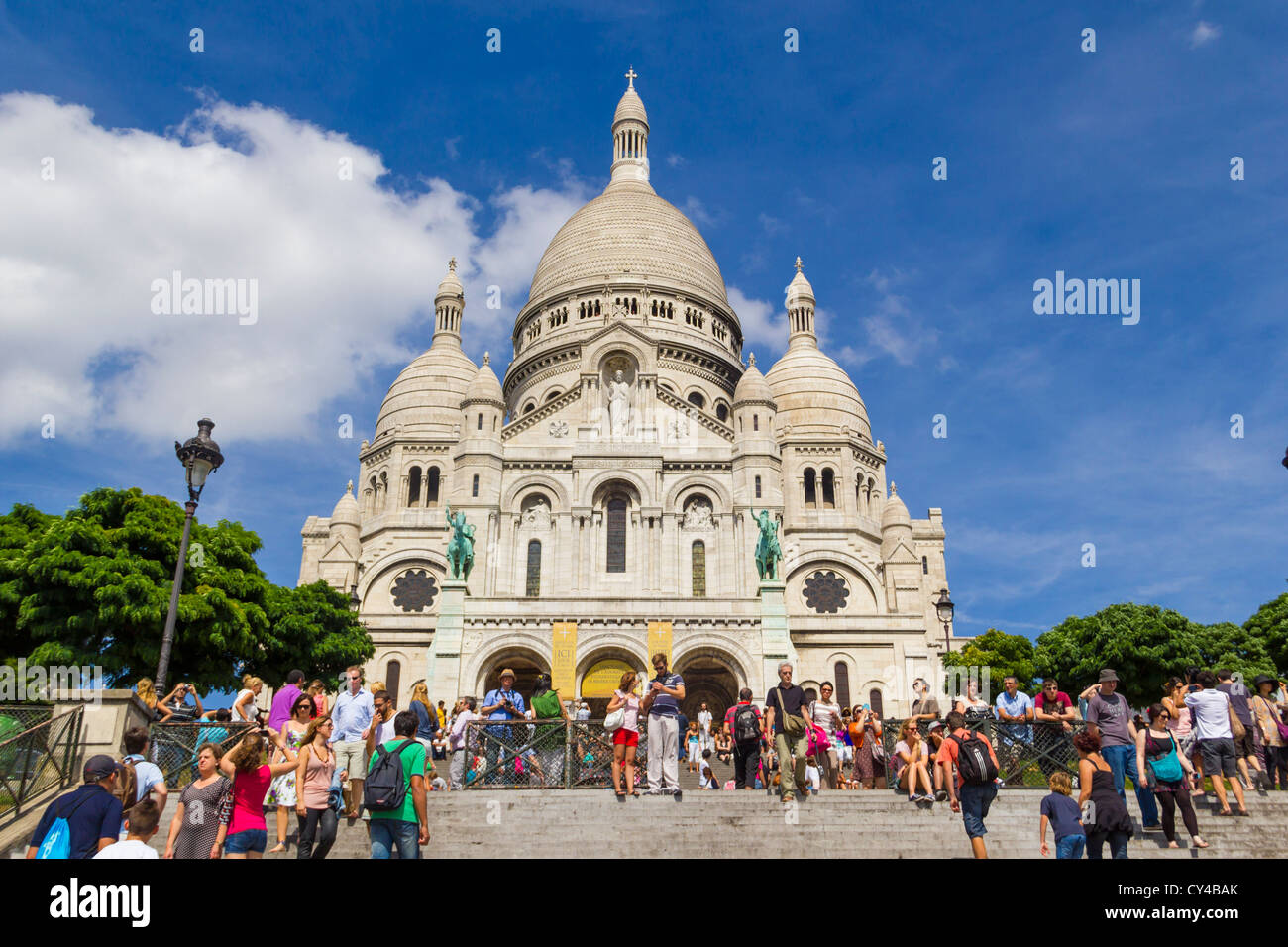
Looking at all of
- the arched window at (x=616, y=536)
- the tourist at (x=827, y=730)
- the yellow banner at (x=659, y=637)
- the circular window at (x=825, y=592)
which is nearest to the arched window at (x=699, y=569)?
the arched window at (x=616, y=536)

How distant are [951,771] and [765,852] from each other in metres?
2.45

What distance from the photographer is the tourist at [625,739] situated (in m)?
13.7

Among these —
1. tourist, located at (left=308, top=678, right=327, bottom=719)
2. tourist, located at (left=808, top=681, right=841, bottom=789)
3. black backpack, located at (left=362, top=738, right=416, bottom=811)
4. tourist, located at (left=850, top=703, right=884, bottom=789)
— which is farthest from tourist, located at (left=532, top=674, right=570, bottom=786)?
black backpack, located at (left=362, top=738, right=416, bottom=811)

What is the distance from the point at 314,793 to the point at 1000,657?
37426mm

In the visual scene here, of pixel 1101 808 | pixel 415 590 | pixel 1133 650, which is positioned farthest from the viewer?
pixel 415 590

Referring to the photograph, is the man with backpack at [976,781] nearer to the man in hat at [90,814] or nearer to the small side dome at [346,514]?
the man in hat at [90,814]

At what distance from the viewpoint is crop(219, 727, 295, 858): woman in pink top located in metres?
9.32

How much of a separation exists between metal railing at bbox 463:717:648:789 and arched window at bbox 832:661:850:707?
28.1 meters

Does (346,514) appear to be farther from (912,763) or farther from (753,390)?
(912,763)

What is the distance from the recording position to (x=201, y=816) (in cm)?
925

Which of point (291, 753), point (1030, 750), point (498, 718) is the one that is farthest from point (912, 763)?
point (291, 753)
